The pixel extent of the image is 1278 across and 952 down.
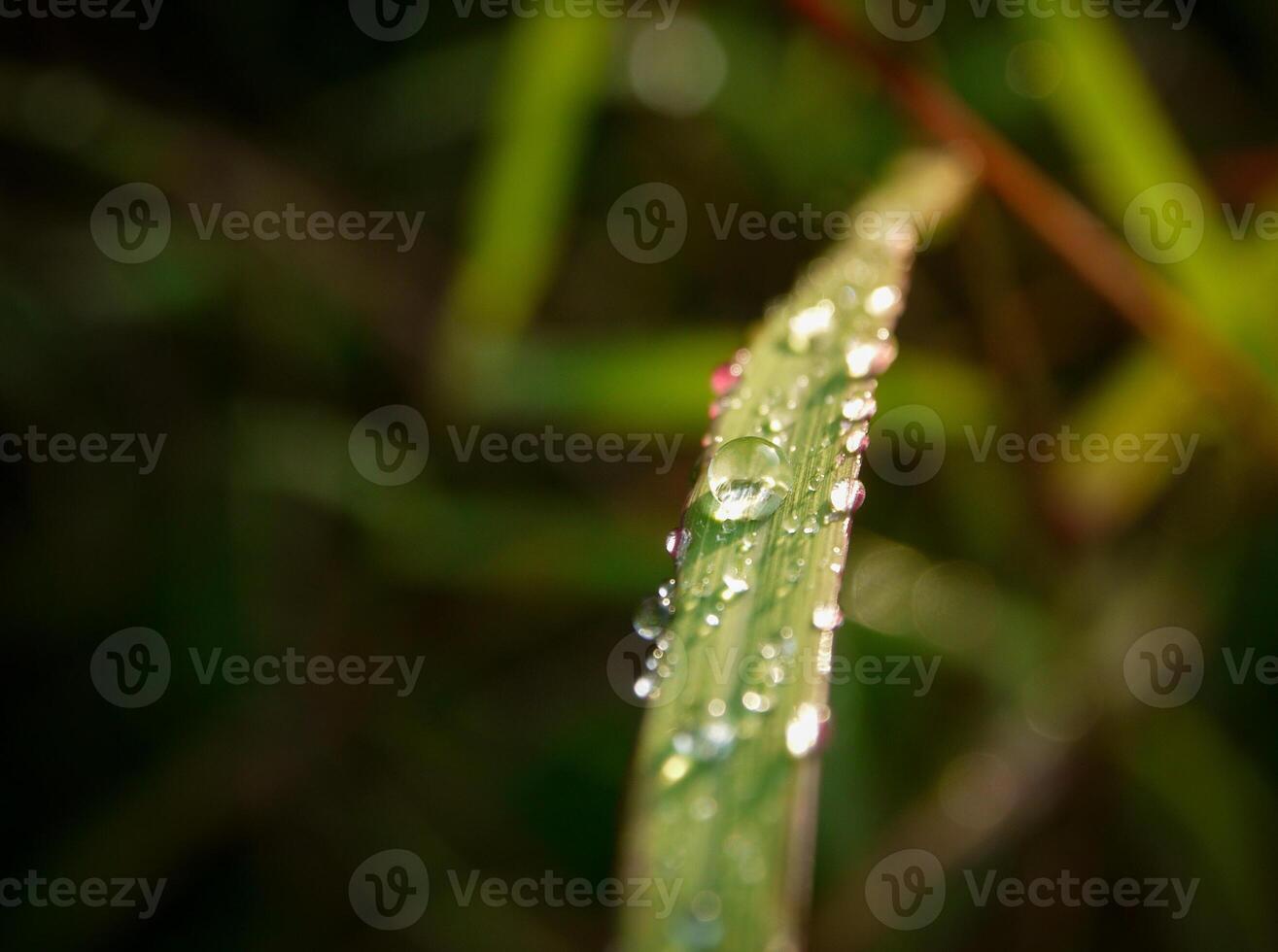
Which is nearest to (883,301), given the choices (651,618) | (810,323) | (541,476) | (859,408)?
(810,323)

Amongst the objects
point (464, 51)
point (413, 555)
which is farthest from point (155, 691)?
point (464, 51)

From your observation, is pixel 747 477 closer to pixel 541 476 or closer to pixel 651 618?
pixel 651 618

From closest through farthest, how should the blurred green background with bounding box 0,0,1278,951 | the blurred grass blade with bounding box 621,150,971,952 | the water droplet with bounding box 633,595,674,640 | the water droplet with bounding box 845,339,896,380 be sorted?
1. the blurred grass blade with bounding box 621,150,971,952
2. the water droplet with bounding box 633,595,674,640
3. the water droplet with bounding box 845,339,896,380
4. the blurred green background with bounding box 0,0,1278,951

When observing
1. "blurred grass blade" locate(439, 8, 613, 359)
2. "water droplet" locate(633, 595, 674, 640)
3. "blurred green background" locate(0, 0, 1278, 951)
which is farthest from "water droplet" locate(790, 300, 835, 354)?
"blurred grass blade" locate(439, 8, 613, 359)

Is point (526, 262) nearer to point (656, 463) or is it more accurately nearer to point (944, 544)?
point (656, 463)

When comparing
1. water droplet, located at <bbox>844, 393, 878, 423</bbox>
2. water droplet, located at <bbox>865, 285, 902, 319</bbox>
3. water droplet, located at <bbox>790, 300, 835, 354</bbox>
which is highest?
water droplet, located at <bbox>865, 285, 902, 319</bbox>

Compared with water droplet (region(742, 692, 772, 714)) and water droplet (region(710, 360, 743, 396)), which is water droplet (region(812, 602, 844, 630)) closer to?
water droplet (region(742, 692, 772, 714))

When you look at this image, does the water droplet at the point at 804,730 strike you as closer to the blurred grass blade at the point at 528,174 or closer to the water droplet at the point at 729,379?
the water droplet at the point at 729,379
